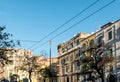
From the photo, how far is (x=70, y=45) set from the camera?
74.9m

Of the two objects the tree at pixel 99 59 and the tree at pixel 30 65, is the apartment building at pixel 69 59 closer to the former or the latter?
the tree at pixel 30 65

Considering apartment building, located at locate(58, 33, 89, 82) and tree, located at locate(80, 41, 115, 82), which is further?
apartment building, located at locate(58, 33, 89, 82)

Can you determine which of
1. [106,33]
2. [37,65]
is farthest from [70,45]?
[106,33]

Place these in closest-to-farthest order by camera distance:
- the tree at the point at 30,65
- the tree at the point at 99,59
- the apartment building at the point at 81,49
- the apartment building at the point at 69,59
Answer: the tree at the point at 99,59 < the apartment building at the point at 81,49 < the apartment building at the point at 69,59 < the tree at the point at 30,65

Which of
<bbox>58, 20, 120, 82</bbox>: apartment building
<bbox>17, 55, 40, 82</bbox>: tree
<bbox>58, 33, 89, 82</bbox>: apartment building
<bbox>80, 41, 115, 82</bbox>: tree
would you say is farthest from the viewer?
<bbox>17, 55, 40, 82</bbox>: tree

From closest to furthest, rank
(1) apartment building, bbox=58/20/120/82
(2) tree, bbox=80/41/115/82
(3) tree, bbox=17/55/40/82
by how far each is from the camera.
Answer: (2) tree, bbox=80/41/115/82 → (1) apartment building, bbox=58/20/120/82 → (3) tree, bbox=17/55/40/82

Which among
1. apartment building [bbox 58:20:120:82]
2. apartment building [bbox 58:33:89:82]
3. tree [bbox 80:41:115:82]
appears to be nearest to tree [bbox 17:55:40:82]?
apartment building [bbox 58:33:89:82]

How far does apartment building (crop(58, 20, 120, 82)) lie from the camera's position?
53625mm

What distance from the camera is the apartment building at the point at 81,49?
176ft

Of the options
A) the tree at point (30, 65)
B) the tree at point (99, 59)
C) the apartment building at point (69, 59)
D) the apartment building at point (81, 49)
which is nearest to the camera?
the tree at point (99, 59)

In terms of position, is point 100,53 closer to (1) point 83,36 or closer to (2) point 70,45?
(1) point 83,36

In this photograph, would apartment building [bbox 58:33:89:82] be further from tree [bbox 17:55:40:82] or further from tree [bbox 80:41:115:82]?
tree [bbox 80:41:115:82]

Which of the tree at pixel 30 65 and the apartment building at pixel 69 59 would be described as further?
the tree at pixel 30 65

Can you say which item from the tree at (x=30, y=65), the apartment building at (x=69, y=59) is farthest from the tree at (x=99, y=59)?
the tree at (x=30, y=65)
